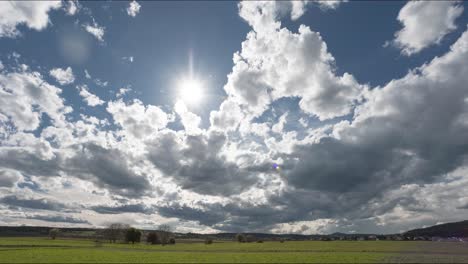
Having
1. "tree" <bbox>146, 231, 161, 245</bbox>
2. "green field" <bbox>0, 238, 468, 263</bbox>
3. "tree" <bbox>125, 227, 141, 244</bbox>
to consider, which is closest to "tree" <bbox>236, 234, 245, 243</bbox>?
"tree" <bbox>146, 231, 161, 245</bbox>

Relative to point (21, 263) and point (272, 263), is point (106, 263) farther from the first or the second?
point (272, 263)

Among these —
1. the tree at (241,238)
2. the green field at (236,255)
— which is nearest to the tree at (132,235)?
the tree at (241,238)

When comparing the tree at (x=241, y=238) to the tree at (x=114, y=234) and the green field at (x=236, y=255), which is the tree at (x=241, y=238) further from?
the green field at (x=236, y=255)

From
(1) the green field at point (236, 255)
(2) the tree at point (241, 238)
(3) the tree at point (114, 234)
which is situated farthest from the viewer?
(2) the tree at point (241, 238)

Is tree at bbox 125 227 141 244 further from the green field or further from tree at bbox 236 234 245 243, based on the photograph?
the green field

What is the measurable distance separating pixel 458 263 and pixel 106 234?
550 feet

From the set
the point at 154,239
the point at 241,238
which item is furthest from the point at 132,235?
the point at 241,238

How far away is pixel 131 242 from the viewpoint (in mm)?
163000

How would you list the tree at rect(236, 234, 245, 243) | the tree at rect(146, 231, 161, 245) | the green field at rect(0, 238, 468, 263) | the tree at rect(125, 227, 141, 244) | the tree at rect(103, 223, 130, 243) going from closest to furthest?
the green field at rect(0, 238, 468, 263), the tree at rect(146, 231, 161, 245), the tree at rect(125, 227, 141, 244), the tree at rect(103, 223, 130, 243), the tree at rect(236, 234, 245, 243)

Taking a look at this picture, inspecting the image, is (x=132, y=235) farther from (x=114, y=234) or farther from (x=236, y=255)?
(x=236, y=255)

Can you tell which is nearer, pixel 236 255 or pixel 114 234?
pixel 236 255

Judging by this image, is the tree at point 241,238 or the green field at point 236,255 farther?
the tree at point 241,238

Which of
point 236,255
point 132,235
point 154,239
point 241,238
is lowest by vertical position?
point 236,255

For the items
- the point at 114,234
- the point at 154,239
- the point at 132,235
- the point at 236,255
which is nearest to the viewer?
the point at 236,255
